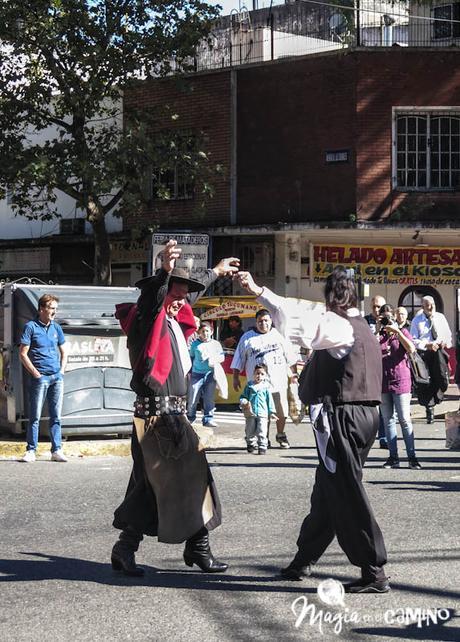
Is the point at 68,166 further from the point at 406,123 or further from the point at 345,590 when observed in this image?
the point at 345,590

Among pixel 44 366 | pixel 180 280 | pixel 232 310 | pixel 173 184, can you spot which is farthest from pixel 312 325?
pixel 173 184

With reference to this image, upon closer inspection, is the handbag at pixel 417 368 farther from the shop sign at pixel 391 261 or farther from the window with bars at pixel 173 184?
the window with bars at pixel 173 184

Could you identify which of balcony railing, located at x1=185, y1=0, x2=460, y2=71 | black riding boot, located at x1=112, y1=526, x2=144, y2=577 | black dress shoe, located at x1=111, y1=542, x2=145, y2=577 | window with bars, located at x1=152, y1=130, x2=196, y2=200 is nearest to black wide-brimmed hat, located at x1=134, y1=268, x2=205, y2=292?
black riding boot, located at x1=112, y1=526, x2=144, y2=577

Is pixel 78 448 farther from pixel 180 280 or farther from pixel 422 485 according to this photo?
pixel 180 280

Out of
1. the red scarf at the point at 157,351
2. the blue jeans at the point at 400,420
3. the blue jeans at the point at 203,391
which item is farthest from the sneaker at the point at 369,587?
the blue jeans at the point at 203,391

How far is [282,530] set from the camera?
8664 mm

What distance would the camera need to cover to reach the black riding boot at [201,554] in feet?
23.4

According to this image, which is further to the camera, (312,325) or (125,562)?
(125,562)

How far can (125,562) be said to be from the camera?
7.04m

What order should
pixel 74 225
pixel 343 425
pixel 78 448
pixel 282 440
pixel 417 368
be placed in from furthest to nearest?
pixel 74 225, pixel 282 440, pixel 78 448, pixel 417 368, pixel 343 425

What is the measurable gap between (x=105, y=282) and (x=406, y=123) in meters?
8.12

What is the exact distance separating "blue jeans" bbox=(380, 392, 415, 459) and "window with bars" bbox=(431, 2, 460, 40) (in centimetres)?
1750

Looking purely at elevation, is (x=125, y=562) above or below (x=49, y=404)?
below

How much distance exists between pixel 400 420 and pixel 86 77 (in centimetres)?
1488
